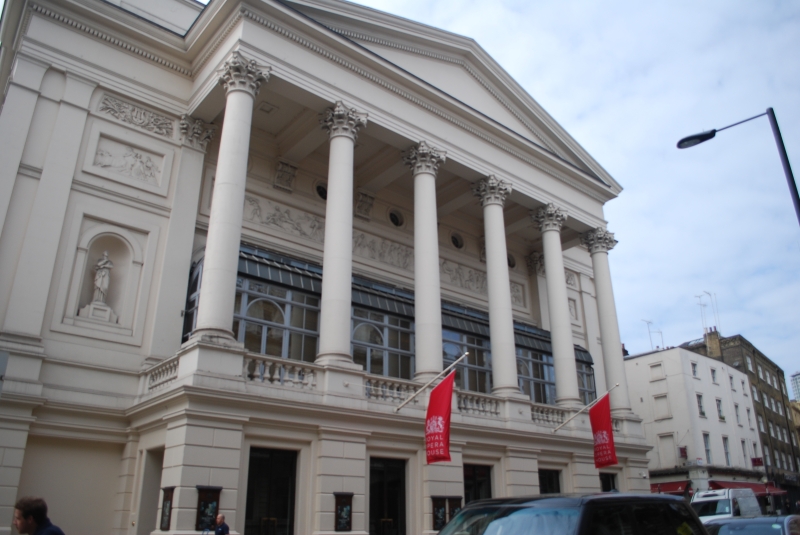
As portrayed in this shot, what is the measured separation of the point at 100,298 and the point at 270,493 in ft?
21.6

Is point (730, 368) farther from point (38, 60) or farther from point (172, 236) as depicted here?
point (38, 60)

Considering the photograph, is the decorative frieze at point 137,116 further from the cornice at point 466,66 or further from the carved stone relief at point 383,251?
the carved stone relief at point 383,251

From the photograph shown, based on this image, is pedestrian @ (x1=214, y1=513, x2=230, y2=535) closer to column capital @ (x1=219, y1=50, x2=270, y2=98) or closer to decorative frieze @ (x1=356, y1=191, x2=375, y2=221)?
column capital @ (x1=219, y1=50, x2=270, y2=98)

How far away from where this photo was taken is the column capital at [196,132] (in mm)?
18516

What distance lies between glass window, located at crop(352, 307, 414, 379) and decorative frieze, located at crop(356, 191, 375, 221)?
3892 mm

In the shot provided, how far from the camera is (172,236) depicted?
1750 cm

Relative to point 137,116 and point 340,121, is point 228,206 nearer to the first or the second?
point 340,121

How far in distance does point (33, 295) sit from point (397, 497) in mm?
10145

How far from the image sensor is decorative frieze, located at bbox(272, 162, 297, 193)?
20.6 metres

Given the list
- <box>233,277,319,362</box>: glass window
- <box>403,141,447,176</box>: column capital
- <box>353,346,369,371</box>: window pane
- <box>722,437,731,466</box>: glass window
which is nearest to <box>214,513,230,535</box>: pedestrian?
<box>233,277,319,362</box>: glass window

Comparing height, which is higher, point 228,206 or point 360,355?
point 228,206

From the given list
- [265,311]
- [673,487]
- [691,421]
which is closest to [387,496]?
[265,311]

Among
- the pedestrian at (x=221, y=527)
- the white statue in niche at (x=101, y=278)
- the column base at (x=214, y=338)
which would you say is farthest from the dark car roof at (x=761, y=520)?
the white statue in niche at (x=101, y=278)

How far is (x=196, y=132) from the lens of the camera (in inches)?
738
